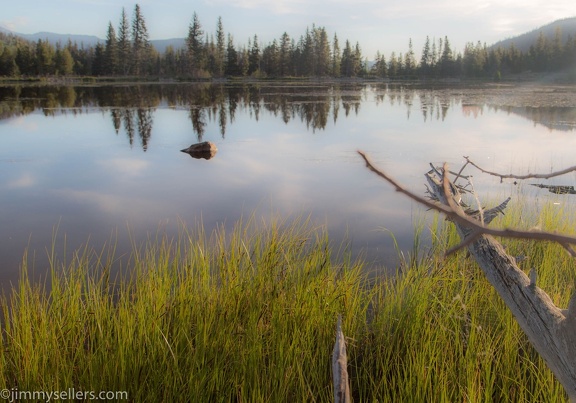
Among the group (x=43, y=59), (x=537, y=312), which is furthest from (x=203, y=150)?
(x=43, y=59)

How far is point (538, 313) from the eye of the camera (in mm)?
1701

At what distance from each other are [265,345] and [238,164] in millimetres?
10497

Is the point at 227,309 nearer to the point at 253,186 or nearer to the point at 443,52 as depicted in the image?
the point at 253,186

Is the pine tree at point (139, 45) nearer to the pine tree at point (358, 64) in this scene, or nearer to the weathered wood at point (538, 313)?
the pine tree at point (358, 64)

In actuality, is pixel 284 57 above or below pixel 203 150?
above

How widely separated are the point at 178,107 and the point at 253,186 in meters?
18.6

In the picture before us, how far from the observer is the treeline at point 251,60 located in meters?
75.4

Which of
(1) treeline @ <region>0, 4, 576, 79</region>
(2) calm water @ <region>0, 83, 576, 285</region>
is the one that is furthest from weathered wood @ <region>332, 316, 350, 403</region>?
(1) treeline @ <region>0, 4, 576, 79</region>

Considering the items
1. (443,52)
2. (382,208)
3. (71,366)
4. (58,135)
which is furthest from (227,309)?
(443,52)

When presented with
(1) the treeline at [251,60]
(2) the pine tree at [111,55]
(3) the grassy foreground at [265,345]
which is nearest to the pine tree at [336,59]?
(1) the treeline at [251,60]

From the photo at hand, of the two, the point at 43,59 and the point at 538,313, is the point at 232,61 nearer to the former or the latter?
the point at 43,59

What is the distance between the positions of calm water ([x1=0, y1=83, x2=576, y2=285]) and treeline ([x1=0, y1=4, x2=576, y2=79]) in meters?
56.5

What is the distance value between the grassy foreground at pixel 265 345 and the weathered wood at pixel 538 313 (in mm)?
684

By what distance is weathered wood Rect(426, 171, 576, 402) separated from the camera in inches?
58.8
